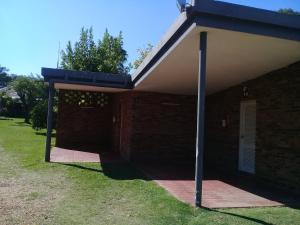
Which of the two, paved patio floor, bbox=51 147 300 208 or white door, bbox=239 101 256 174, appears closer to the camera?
paved patio floor, bbox=51 147 300 208

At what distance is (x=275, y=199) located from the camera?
24.8ft

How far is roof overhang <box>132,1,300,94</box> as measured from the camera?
6.27 meters

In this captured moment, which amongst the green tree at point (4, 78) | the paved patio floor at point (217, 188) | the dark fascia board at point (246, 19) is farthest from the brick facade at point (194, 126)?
the green tree at point (4, 78)

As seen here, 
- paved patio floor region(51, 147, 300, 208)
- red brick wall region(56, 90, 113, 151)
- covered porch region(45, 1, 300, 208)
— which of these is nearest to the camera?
covered porch region(45, 1, 300, 208)

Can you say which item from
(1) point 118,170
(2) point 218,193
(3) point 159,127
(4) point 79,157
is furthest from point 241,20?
(4) point 79,157

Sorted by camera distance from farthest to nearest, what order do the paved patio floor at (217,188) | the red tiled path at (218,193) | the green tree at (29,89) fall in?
the green tree at (29,89)
the paved patio floor at (217,188)
the red tiled path at (218,193)

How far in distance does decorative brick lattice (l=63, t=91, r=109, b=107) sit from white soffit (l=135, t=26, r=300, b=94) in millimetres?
6269

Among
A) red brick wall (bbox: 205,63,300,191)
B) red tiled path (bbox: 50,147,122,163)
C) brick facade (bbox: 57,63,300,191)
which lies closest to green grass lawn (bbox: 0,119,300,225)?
red brick wall (bbox: 205,63,300,191)

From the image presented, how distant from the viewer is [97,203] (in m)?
6.95

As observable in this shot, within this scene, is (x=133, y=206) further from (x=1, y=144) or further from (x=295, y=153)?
(x=1, y=144)

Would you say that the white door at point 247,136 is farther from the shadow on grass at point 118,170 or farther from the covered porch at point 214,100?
the shadow on grass at point 118,170

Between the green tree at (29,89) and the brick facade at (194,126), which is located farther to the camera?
the green tree at (29,89)

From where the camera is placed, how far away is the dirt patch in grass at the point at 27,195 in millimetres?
5984

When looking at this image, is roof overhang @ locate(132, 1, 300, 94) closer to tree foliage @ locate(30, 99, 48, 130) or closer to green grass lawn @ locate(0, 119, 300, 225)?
green grass lawn @ locate(0, 119, 300, 225)
